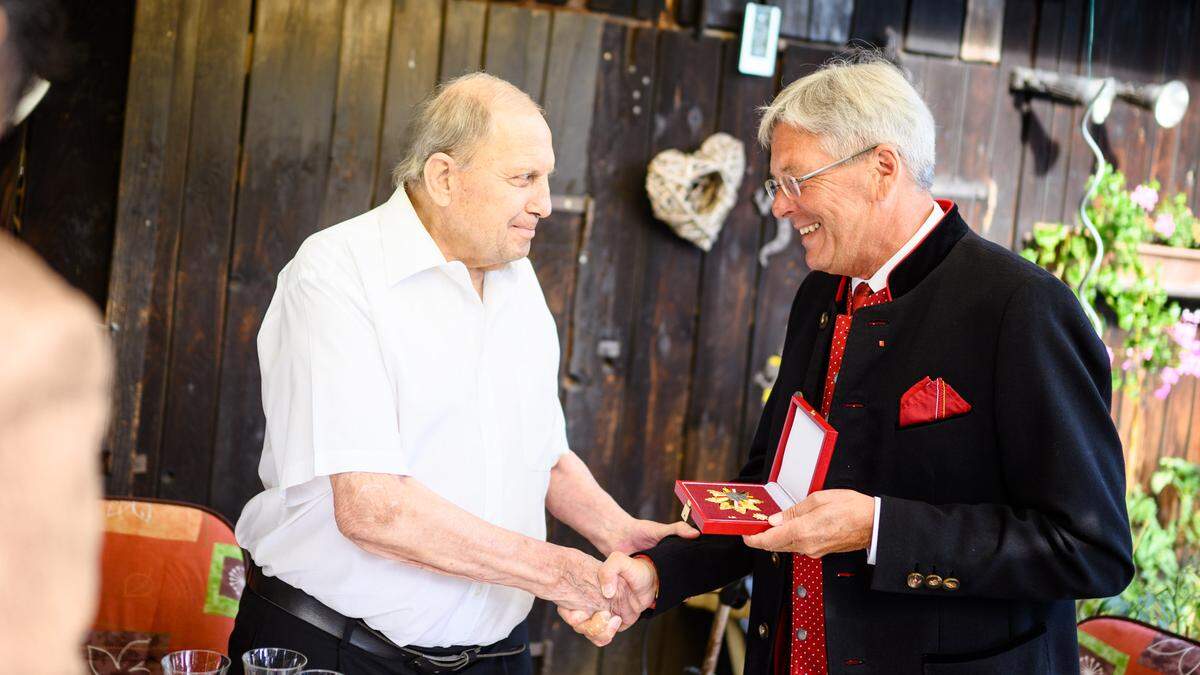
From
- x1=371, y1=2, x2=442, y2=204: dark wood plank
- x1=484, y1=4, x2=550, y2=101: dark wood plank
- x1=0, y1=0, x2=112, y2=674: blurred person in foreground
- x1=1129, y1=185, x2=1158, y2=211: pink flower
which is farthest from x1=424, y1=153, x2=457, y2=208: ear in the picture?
x1=1129, y1=185, x2=1158, y2=211: pink flower

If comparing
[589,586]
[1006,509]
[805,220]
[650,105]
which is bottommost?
[589,586]

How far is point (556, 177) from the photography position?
3.49 meters

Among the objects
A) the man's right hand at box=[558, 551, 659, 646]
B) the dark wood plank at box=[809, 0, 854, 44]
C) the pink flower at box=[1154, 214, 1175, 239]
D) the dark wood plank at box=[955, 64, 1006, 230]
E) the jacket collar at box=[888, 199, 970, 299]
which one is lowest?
the man's right hand at box=[558, 551, 659, 646]

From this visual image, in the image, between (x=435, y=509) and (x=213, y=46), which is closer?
(x=435, y=509)

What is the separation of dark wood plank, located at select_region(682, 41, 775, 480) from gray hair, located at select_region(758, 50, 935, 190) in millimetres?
1836

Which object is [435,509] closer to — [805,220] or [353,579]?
[353,579]

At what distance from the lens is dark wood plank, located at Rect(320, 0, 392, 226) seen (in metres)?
3.28

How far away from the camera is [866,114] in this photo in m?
1.82

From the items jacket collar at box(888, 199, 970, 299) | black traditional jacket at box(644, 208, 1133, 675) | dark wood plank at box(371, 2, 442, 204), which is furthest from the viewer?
dark wood plank at box(371, 2, 442, 204)

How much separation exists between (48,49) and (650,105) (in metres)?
3.05

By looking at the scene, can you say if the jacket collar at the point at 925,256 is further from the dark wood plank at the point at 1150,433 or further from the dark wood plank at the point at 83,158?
the dark wood plank at the point at 1150,433

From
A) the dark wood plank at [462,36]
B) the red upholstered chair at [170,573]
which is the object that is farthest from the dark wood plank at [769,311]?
the red upholstered chair at [170,573]

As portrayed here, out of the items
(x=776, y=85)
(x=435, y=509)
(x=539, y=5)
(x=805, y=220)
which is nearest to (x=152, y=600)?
(x=435, y=509)

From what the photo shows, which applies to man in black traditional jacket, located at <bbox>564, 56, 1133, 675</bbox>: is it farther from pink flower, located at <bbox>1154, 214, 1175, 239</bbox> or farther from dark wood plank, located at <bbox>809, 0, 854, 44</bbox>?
pink flower, located at <bbox>1154, 214, 1175, 239</bbox>
